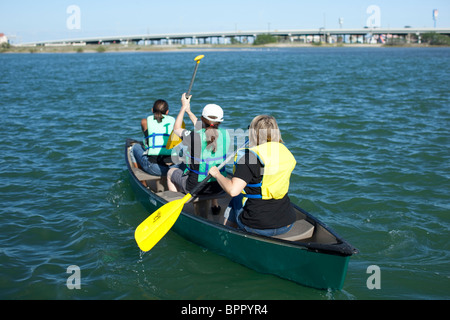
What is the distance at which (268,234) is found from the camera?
17.3ft

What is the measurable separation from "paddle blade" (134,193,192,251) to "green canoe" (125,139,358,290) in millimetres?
303

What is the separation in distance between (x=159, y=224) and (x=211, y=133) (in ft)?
4.94

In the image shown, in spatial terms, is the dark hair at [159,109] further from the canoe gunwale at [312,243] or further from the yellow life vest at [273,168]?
the yellow life vest at [273,168]

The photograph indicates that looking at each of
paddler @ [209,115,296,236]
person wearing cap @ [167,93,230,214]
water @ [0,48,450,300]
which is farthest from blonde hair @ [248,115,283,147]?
water @ [0,48,450,300]

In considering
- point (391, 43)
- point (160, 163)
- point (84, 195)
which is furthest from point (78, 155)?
point (391, 43)

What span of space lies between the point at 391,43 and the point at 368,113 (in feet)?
426

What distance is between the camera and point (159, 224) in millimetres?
5941

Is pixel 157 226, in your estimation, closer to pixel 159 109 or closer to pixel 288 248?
pixel 288 248

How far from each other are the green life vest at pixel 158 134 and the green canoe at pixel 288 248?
1572mm

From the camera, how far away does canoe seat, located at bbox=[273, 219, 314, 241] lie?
17.7 feet

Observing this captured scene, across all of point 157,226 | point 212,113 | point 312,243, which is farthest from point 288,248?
point 212,113

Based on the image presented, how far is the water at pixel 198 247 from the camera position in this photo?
5.59 meters

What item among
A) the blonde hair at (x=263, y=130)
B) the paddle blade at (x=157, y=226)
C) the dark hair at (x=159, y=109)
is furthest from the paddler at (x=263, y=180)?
the dark hair at (x=159, y=109)

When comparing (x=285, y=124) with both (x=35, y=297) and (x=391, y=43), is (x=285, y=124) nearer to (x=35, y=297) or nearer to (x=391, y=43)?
(x=35, y=297)
